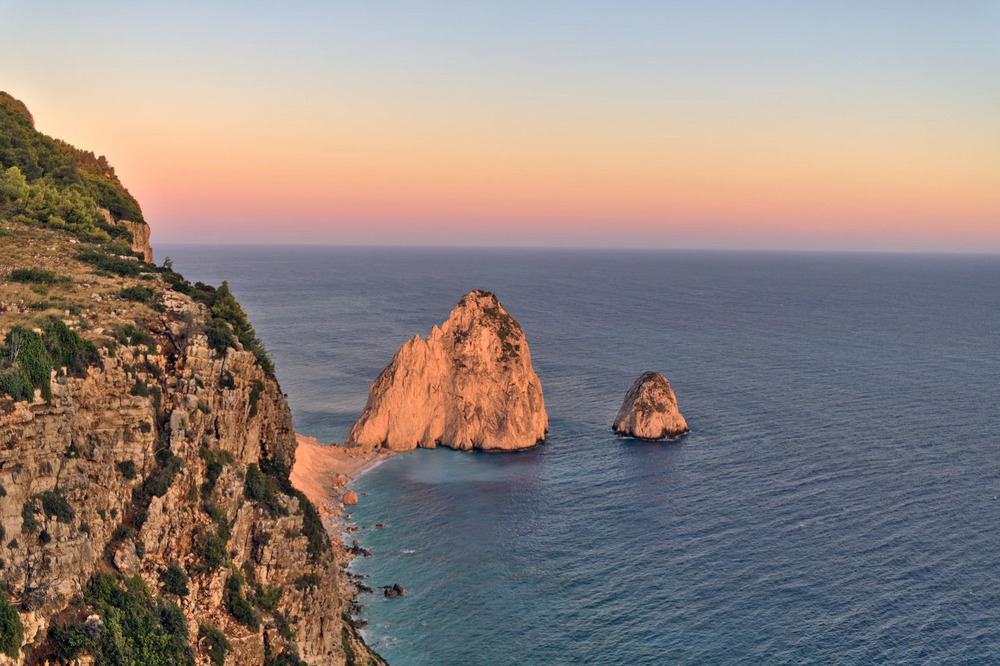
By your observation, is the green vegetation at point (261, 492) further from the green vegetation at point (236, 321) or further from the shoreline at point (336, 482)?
the shoreline at point (336, 482)

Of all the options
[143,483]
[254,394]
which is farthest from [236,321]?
[143,483]

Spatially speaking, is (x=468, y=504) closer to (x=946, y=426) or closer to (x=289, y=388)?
(x=289, y=388)

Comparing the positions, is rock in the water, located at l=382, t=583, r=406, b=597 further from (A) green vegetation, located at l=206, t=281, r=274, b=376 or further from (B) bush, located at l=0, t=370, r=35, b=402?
(B) bush, located at l=0, t=370, r=35, b=402

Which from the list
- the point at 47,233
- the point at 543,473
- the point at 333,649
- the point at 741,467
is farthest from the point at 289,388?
the point at 333,649

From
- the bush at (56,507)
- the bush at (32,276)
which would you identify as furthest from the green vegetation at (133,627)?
the bush at (32,276)

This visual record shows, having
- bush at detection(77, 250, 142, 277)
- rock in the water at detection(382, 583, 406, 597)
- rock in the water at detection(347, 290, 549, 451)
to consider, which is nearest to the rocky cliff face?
bush at detection(77, 250, 142, 277)
